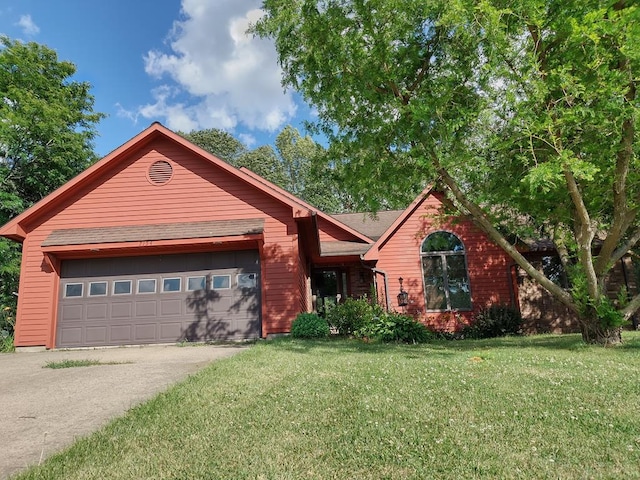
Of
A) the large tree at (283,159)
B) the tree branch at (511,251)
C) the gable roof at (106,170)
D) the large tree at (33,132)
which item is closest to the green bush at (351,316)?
the gable roof at (106,170)

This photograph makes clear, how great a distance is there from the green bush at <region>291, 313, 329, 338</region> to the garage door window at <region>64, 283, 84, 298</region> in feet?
22.2

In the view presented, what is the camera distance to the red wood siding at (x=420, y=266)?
1358 centimetres

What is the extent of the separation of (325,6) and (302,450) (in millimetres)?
9737

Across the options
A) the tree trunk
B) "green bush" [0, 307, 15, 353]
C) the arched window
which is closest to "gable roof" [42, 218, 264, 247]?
"green bush" [0, 307, 15, 353]

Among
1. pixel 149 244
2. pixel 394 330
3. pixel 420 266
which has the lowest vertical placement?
pixel 394 330

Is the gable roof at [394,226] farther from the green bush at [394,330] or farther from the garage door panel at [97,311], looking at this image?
the garage door panel at [97,311]

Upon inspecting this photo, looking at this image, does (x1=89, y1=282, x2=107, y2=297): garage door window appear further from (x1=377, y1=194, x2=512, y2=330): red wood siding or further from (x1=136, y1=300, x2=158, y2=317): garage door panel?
(x1=377, y1=194, x2=512, y2=330): red wood siding

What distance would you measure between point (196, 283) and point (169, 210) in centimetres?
253

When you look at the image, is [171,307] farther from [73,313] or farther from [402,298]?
[402,298]

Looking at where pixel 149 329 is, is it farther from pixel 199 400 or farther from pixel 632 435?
pixel 632 435

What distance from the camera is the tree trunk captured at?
815cm

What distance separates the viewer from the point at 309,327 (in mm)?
10734

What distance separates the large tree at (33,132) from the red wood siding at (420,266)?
1584 cm

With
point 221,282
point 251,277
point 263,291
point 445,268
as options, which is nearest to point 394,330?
point 263,291
